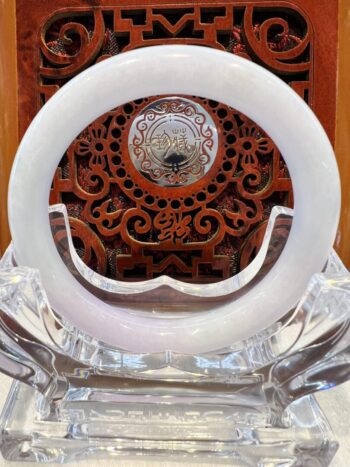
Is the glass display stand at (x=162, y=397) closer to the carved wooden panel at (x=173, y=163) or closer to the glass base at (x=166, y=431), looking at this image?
the glass base at (x=166, y=431)

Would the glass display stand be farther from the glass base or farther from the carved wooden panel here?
the carved wooden panel

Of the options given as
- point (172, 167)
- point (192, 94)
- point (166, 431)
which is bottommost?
point (166, 431)

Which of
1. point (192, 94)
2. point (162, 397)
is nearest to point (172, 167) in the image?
point (192, 94)

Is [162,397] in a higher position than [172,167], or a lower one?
lower

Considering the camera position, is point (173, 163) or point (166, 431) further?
point (173, 163)

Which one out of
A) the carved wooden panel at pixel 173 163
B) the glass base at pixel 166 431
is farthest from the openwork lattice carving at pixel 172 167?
the glass base at pixel 166 431

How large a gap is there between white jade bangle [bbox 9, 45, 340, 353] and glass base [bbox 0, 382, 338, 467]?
7 cm

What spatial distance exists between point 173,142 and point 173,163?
0.04 metres

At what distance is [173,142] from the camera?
90 centimetres

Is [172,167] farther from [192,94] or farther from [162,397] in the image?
[162,397]

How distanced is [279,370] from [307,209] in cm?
17

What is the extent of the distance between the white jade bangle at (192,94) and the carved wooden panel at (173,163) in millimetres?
420

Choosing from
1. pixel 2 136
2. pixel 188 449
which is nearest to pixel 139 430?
pixel 188 449

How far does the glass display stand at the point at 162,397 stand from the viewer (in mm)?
387
